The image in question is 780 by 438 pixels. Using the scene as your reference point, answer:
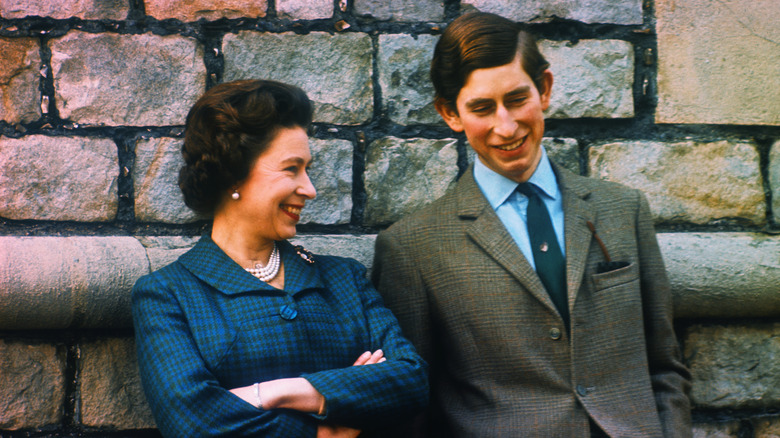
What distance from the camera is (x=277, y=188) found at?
6.02 ft

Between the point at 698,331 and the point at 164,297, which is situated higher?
the point at 164,297

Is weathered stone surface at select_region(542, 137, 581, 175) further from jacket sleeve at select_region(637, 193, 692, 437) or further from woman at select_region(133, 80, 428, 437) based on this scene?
woman at select_region(133, 80, 428, 437)

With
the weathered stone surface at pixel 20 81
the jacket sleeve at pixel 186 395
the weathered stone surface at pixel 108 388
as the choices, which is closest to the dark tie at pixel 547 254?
the jacket sleeve at pixel 186 395

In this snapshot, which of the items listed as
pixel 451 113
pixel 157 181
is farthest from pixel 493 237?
pixel 157 181

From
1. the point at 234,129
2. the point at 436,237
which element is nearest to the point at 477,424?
the point at 436,237

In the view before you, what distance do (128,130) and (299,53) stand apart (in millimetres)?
681

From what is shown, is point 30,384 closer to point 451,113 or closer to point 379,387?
point 379,387

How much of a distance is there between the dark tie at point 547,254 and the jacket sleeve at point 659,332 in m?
0.29

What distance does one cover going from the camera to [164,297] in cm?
174

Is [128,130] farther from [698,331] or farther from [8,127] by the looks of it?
[698,331]

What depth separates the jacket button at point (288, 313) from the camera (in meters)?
1.78

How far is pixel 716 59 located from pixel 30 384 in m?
2.77

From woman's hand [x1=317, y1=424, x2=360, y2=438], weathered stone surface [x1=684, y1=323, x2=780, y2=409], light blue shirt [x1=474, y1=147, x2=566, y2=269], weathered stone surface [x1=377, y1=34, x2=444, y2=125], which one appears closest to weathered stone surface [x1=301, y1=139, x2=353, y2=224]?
weathered stone surface [x1=377, y1=34, x2=444, y2=125]

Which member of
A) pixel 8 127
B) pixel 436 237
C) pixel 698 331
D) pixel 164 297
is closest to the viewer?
pixel 164 297
